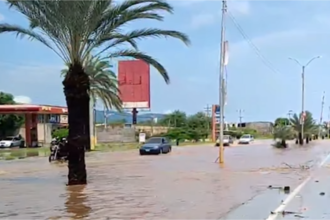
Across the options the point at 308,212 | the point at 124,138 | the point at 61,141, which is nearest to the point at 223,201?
the point at 308,212

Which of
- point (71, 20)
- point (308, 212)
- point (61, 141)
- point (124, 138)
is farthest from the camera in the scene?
point (124, 138)

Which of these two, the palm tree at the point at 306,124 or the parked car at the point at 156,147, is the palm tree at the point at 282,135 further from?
the parked car at the point at 156,147

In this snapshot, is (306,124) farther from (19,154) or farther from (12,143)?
(19,154)

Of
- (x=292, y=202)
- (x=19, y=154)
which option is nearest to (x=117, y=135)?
(x=19, y=154)

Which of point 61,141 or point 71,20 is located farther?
point 61,141

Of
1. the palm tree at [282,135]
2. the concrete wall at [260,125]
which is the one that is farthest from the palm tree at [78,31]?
the concrete wall at [260,125]

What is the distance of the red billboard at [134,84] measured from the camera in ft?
259

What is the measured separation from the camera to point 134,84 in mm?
84625

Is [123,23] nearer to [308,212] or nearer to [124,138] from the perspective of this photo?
[308,212]

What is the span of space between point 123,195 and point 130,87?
69.1 m

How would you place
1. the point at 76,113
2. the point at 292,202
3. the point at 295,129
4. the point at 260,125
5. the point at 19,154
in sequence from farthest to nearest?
the point at 260,125 < the point at 295,129 < the point at 19,154 < the point at 76,113 < the point at 292,202

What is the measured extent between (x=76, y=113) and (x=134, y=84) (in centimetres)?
6422

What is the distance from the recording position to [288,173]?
25.3m

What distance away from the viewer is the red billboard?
7881cm
